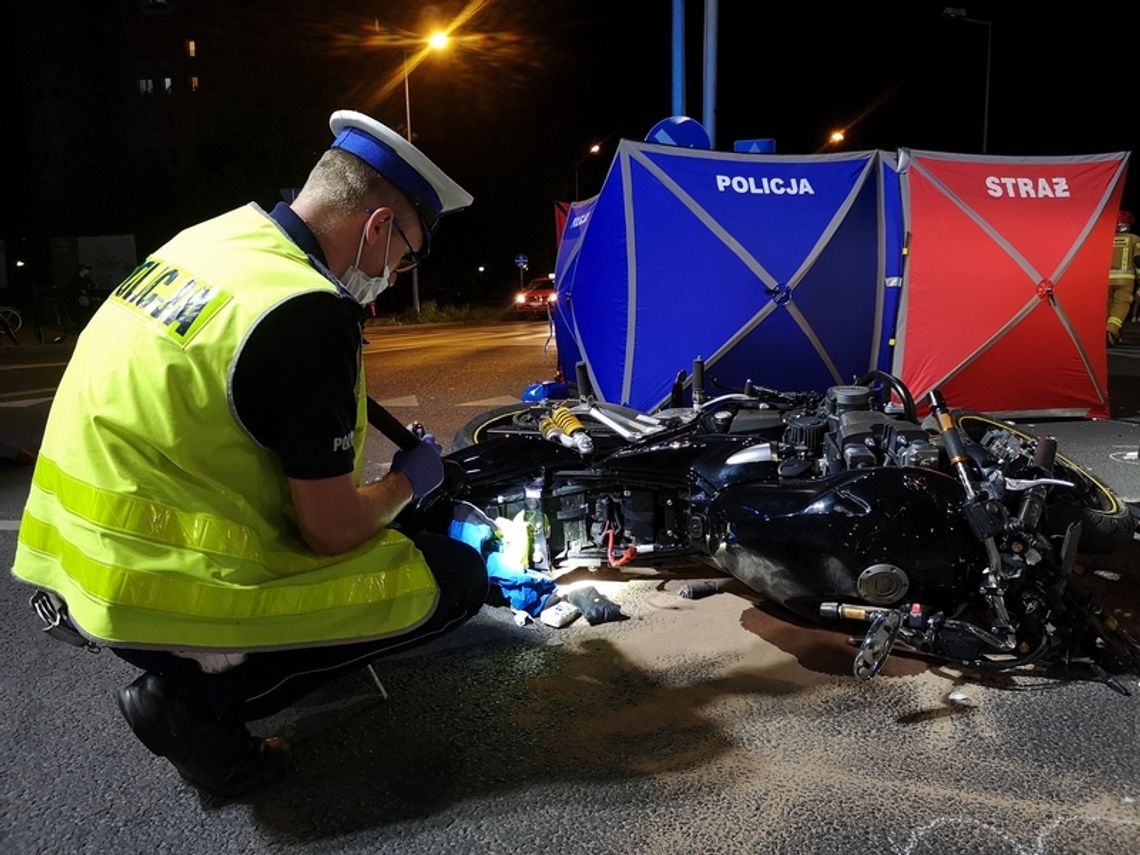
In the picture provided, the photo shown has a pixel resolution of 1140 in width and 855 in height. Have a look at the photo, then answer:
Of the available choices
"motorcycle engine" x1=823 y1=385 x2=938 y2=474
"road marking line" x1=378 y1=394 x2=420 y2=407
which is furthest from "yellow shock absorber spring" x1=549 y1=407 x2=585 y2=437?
"road marking line" x1=378 y1=394 x2=420 y2=407

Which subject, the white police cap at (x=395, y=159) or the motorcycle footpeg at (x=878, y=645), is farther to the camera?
the motorcycle footpeg at (x=878, y=645)

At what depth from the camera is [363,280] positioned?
8.48ft

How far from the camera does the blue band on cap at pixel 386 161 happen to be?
2.43 metres

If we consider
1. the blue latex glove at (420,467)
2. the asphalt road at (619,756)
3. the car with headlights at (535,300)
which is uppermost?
the blue latex glove at (420,467)

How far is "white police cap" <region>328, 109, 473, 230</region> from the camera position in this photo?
243cm

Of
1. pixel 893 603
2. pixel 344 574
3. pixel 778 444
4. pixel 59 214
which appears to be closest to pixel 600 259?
pixel 778 444

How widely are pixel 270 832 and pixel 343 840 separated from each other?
0.21 m

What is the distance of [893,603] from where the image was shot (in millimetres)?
3229

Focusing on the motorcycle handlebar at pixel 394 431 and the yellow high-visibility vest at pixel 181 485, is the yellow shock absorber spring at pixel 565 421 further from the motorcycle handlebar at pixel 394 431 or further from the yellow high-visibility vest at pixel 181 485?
the yellow high-visibility vest at pixel 181 485

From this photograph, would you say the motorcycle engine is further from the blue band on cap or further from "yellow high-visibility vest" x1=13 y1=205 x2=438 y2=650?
"yellow high-visibility vest" x1=13 y1=205 x2=438 y2=650

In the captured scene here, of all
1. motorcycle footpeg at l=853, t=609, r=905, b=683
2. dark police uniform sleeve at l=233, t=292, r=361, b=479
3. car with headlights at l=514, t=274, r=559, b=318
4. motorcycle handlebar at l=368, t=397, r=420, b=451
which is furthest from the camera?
car with headlights at l=514, t=274, r=559, b=318

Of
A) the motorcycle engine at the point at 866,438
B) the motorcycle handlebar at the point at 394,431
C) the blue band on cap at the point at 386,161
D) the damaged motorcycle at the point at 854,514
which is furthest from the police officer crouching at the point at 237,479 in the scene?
the motorcycle engine at the point at 866,438

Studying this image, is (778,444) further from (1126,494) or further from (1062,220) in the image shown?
(1062,220)

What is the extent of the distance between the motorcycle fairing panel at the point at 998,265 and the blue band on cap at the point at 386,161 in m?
6.95
